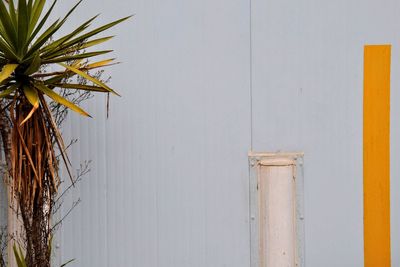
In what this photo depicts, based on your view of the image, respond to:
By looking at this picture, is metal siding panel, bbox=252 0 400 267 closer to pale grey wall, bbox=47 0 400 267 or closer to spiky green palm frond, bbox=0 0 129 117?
pale grey wall, bbox=47 0 400 267

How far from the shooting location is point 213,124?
3.44 metres

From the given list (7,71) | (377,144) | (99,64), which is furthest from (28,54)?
(377,144)

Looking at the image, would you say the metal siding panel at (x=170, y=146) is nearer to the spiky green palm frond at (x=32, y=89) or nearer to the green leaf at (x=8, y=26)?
the spiky green palm frond at (x=32, y=89)

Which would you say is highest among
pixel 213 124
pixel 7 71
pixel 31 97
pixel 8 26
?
pixel 8 26

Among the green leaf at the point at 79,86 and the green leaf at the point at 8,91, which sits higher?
the green leaf at the point at 79,86

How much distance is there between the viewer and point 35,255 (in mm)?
2939

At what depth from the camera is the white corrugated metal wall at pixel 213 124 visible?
3416mm

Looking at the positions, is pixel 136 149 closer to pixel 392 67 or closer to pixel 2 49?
pixel 2 49

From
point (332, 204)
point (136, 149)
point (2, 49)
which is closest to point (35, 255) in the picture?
point (136, 149)

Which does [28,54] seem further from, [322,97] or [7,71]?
[322,97]

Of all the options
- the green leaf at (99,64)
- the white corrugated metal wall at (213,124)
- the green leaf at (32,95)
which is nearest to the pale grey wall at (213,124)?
the white corrugated metal wall at (213,124)

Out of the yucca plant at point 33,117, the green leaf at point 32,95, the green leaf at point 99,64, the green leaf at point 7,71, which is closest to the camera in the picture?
the green leaf at point 7,71

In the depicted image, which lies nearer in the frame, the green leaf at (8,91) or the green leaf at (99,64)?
the green leaf at (8,91)

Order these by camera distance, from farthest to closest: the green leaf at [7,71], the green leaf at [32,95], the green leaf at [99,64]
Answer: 1. the green leaf at [99,64]
2. the green leaf at [32,95]
3. the green leaf at [7,71]
